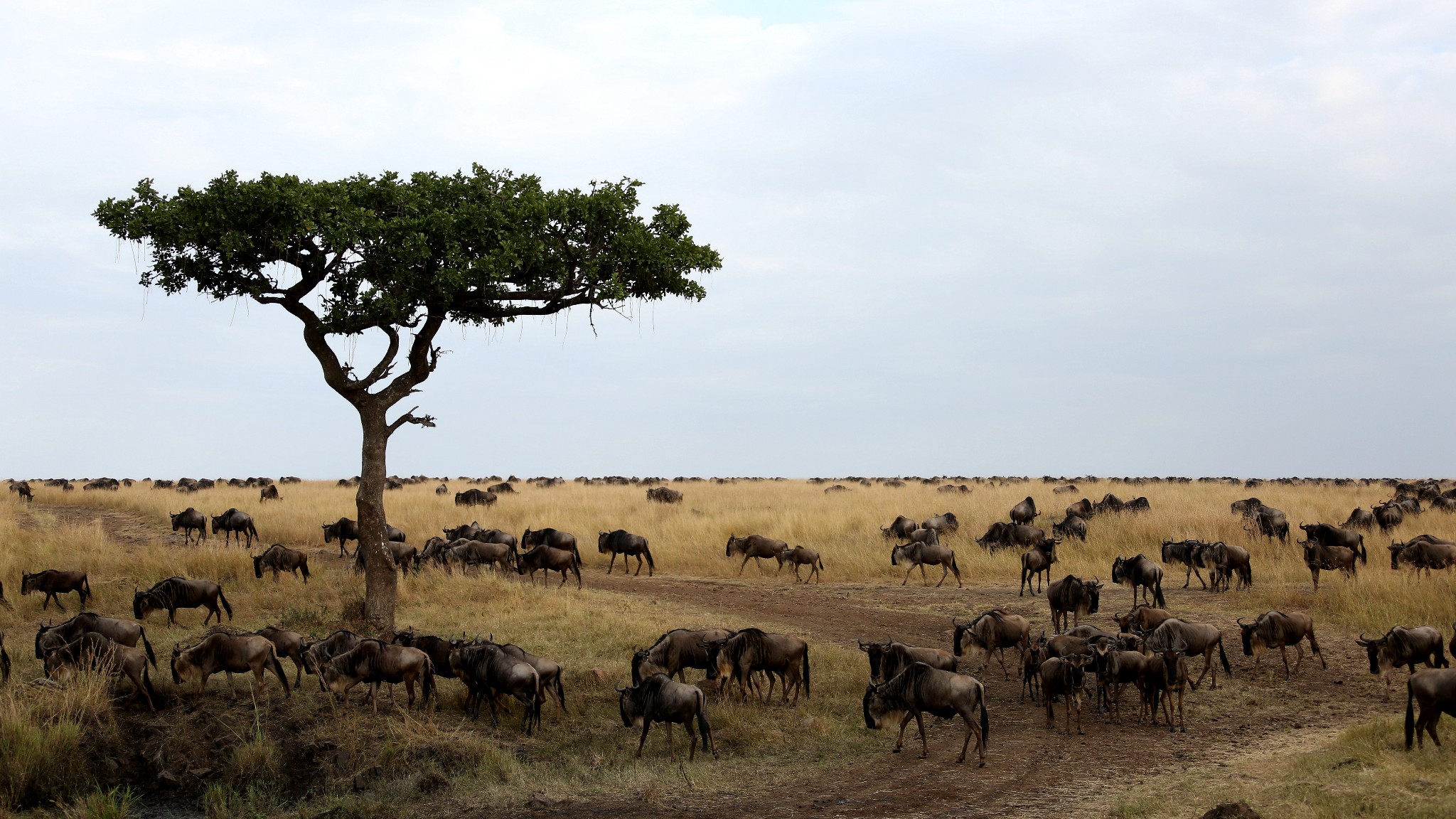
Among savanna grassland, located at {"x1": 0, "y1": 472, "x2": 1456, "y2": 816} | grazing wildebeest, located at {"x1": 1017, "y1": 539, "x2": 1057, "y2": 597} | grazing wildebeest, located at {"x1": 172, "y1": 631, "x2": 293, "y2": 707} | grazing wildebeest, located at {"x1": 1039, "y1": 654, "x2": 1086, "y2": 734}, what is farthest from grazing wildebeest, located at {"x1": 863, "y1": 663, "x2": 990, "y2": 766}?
grazing wildebeest, located at {"x1": 1017, "y1": 539, "x2": 1057, "y2": 597}

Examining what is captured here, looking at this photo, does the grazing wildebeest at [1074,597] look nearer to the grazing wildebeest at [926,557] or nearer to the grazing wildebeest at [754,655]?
the grazing wildebeest at [754,655]

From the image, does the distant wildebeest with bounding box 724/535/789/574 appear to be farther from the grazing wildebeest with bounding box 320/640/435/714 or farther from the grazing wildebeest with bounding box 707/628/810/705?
the grazing wildebeest with bounding box 320/640/435/714

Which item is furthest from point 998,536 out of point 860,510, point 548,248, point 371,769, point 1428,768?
point 371,769

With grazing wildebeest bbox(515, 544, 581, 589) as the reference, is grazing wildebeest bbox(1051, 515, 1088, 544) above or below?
above

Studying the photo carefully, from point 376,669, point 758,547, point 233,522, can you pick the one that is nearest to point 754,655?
point 376,669

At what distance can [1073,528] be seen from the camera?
26359 millimetres

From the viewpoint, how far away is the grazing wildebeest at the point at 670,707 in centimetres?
1012

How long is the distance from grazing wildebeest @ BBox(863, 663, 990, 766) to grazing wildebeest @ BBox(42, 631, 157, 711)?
8.35m

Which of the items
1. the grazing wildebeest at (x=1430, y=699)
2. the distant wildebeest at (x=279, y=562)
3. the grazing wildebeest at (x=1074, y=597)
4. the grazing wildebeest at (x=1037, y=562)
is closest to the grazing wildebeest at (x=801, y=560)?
the grazing wildebeest at (x=1037, y=562)

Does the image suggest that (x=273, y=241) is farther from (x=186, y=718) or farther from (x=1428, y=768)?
(x=1428, y=768)

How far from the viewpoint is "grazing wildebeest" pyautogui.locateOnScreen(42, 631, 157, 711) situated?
38.4 feet

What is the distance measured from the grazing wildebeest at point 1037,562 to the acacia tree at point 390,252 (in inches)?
359

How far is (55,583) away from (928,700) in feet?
50.6

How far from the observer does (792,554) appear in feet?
78.5
